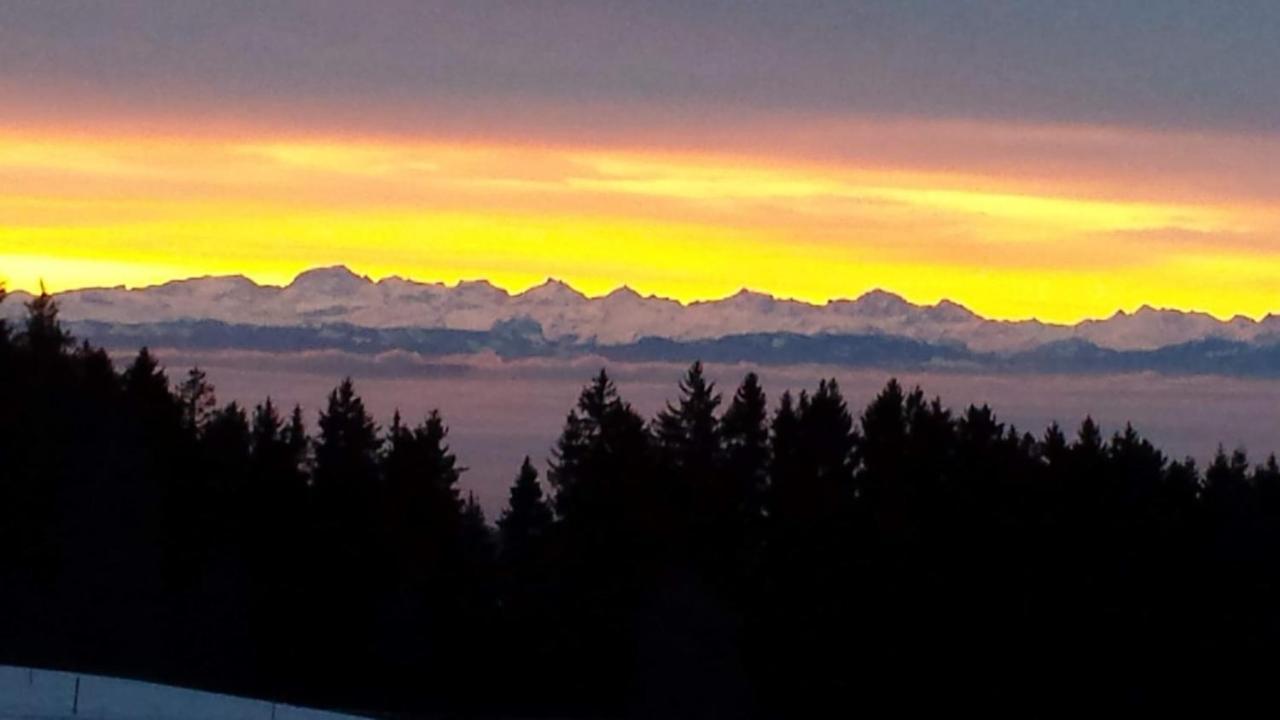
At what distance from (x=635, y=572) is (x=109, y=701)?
1285 inches

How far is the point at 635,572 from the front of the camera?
48.8 m

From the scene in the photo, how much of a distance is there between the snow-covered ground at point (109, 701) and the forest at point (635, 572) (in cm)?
2315

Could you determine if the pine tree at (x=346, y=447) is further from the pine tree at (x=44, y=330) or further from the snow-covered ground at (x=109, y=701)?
the snow-covered ground at (x=109, y=701)

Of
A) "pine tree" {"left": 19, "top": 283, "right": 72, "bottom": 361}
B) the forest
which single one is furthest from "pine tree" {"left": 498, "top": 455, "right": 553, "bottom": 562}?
"pine tree" {"left": 19, "top": 283, "right": 72, "bottom": 361}

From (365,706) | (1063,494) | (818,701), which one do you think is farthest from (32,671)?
(1063,494)

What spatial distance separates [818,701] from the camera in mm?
45688

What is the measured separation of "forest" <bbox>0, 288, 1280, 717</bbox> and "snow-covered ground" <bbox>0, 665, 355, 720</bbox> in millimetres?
23155

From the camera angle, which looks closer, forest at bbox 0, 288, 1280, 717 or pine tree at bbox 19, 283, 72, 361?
forest at bbox 0, 288, 1280, 717

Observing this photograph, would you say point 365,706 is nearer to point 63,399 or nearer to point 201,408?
point 63,399

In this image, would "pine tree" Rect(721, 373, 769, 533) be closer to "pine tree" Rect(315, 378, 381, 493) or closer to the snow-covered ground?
"pine tree" Rect(315, 378, 381, 493)

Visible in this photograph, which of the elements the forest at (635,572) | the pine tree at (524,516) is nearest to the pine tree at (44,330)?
the forest at (635,572)

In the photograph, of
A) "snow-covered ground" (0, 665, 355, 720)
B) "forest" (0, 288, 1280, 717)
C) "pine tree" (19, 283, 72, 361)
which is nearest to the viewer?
"snow-covered ground" (0, 665, 355, 720)

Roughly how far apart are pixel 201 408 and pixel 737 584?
110 ft

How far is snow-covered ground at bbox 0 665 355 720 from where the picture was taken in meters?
16.0
